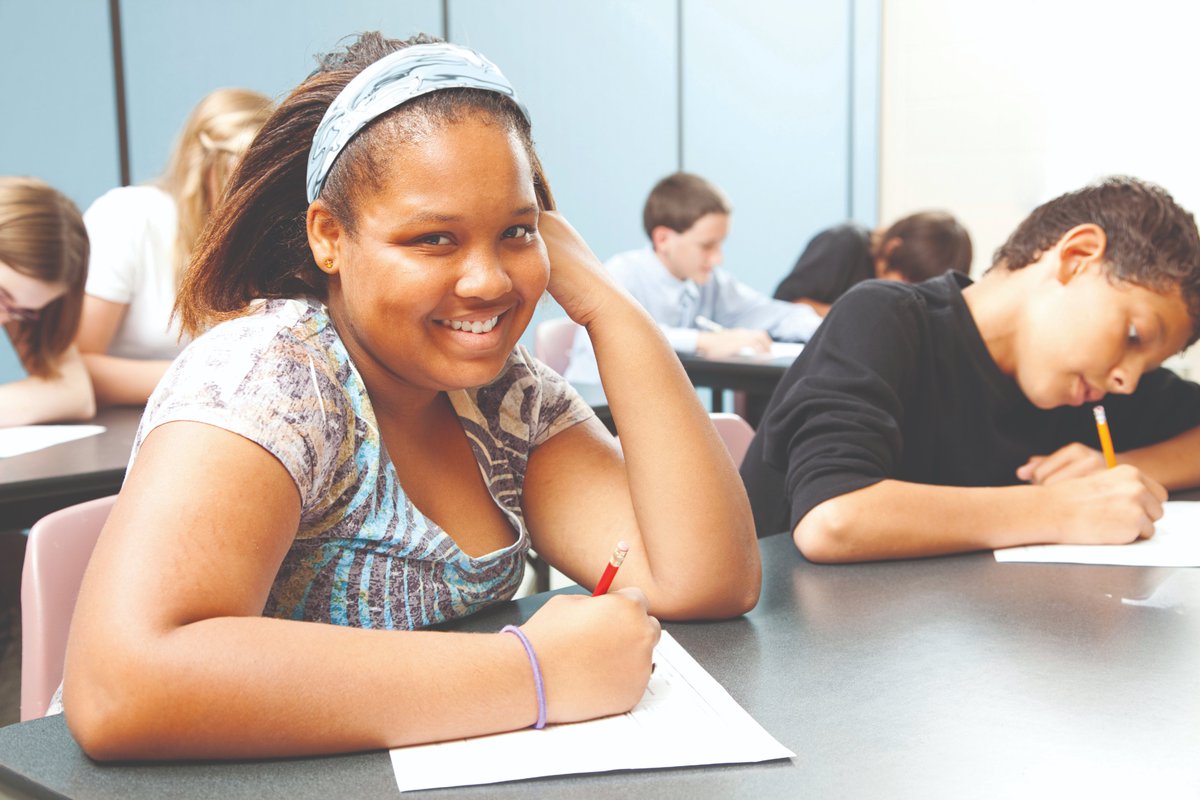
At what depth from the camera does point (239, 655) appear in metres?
0.76

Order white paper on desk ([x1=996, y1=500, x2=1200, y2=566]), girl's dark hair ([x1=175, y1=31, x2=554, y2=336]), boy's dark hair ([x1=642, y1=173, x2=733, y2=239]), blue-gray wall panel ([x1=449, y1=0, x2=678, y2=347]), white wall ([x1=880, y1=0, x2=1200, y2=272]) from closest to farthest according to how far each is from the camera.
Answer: girl's dark hair ([x1=175, y1=31, x2=554, y2=336])
white paper on desk ([x1=996, y1=500, x2=1200, y2=566])
boy's dark hair ([x1=642, y1=173, x2=733, y2=239])
blue-gray wall panel ([x1=449, y1=0, x2=678, y2=347])
white wall ([x1=880, y1=0, x2=1200, y2=272])

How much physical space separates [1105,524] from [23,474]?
149 cm

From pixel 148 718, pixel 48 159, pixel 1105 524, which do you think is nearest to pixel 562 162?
pixel 48 159

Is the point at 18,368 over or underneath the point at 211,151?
underneath

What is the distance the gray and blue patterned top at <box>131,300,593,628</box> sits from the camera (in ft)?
2.88

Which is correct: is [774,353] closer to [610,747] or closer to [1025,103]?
[610,747]

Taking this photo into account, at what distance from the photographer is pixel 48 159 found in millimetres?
3248

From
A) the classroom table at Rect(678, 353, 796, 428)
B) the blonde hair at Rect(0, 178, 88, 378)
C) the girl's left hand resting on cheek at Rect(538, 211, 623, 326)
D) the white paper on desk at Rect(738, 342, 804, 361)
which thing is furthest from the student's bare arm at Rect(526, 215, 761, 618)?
the white paper on desk at Rect(738, 342, 804, 361)

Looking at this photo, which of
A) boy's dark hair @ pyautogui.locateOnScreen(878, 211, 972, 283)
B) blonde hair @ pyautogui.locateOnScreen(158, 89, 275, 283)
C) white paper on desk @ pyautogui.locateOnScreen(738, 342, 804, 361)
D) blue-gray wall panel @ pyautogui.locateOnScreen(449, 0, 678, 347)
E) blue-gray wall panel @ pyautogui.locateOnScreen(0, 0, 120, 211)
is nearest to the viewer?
blonde hair @ pyautogui.locateOnScreen(158, 89, 275, 283)

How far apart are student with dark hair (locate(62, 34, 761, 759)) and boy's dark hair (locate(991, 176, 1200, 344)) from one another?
661mm

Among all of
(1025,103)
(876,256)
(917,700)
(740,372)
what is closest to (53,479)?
(917,700)

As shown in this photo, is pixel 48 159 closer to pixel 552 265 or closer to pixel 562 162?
pixel 562 162

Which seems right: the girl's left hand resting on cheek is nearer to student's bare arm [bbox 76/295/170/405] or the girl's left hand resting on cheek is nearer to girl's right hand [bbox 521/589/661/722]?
girl's right hand [bbox 521/589/661/722]

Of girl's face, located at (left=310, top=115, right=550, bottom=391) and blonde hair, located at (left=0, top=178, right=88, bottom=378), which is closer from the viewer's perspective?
girl's face, located at (left=310, top=115, right=550, bottom=391)
